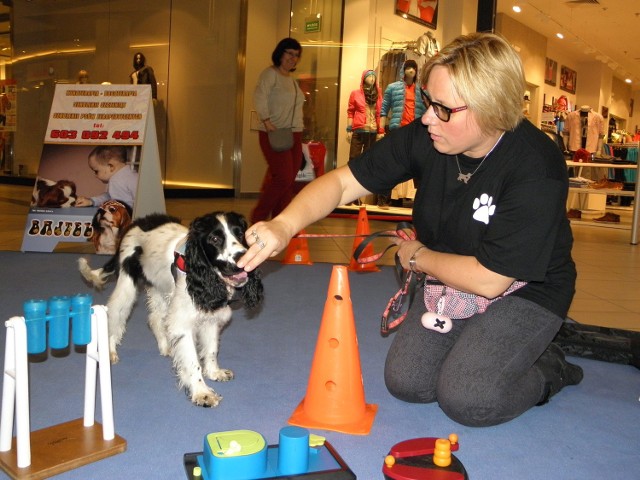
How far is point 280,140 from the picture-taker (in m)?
6.95

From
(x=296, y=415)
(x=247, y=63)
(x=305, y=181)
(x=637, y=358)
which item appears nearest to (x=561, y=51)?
(x=247, y=63)

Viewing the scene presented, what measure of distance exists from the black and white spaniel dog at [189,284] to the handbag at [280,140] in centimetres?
339

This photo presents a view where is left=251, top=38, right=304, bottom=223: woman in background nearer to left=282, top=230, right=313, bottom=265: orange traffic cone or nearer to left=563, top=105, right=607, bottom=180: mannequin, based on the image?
left=282, top=230, right=313, bottom=265: orange traffic cone

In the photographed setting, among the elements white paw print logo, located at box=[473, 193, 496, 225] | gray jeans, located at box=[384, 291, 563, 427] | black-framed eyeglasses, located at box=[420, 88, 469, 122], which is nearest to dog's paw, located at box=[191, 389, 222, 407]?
gray jeans, located at box=[384, 291, 563, 427]

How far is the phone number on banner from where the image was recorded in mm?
6355

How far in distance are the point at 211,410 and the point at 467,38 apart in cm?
191

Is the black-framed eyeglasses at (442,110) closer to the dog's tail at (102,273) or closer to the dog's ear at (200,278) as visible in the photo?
the dog's ear at (200,278)

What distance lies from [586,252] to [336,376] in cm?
702

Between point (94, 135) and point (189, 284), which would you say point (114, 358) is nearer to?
point (189, 284)

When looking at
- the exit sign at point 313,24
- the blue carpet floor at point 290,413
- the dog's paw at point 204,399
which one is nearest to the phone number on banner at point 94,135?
the blue carpet floor at point 290,413

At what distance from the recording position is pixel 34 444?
2221 mm

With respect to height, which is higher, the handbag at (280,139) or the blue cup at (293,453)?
the handbag at (280,139)

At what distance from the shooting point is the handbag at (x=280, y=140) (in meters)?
6.95

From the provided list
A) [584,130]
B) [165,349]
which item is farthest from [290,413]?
[584,130]
